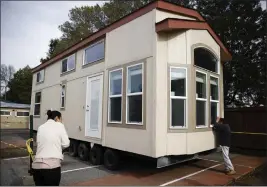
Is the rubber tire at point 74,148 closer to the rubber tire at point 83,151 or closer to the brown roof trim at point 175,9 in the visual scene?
the rubber tire at point 83,151

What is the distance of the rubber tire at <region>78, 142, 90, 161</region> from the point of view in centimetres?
975

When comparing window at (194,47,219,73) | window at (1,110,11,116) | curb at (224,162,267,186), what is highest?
window at (194,47,219,73)

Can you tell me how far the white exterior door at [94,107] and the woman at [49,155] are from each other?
4.63m

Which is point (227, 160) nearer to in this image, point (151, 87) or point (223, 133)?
point (223, 133)

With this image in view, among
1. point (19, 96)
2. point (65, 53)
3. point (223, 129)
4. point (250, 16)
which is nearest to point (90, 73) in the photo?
point (65, 53)

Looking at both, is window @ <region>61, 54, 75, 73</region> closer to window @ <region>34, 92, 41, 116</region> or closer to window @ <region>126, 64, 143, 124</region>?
window @ <region>34, 92, 41, 116</region>

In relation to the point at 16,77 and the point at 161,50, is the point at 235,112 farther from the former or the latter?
the point at 16,77

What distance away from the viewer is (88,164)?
920 centimetres

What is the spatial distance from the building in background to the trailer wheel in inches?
1016

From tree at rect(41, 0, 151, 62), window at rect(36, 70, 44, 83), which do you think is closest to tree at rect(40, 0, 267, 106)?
tree at rect(41, 0, 151, 62)

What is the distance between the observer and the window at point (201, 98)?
25.4 ft

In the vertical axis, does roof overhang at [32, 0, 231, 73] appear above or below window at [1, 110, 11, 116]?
above

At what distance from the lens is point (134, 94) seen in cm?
759

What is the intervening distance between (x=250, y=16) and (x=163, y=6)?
48.2ft
